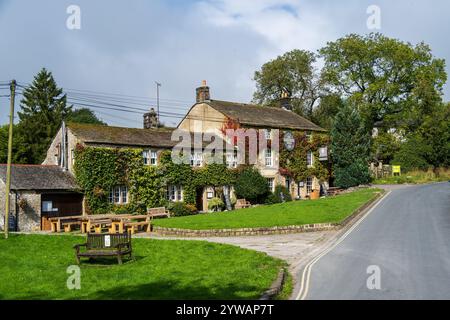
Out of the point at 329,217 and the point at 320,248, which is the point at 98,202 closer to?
the point at 329,217

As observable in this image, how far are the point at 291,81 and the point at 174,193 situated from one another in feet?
116

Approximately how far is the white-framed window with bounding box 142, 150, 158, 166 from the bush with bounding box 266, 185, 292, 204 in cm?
1108

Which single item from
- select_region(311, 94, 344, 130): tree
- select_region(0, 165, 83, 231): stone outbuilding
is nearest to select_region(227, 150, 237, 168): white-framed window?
select_region(0, 165, 83, 231): stone outbuilding

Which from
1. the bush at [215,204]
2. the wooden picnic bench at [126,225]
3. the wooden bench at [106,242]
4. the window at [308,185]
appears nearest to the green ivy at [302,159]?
the window at [308,185]

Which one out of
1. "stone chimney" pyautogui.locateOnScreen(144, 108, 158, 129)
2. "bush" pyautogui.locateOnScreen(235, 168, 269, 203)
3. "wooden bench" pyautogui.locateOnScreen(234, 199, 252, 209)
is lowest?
"wooden bench" pyautogui.locateOnScreen(234, 199, 252, 209)

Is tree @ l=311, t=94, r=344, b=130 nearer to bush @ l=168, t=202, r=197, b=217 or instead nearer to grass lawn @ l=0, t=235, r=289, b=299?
bush @ l=168, t=202, r=197, b=217

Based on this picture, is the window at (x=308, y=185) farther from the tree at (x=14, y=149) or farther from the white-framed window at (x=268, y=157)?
the tree at (x=14, y=149)

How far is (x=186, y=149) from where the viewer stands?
137 feet

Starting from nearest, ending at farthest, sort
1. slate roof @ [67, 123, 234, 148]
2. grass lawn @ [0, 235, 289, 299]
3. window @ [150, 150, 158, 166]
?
grass lawn @ [0, 235, 289, 299], slate roof @ [67, 123, 234, 148], window @ [150, 150, 158, 166]

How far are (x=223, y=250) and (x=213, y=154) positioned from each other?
24017 mm

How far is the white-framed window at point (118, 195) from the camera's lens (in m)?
37.1

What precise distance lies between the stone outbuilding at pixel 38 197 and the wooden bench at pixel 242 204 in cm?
1372

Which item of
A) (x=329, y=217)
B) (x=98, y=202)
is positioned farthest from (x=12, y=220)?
(x=329, y=217)

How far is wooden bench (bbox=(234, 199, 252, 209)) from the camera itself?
42594 mm
